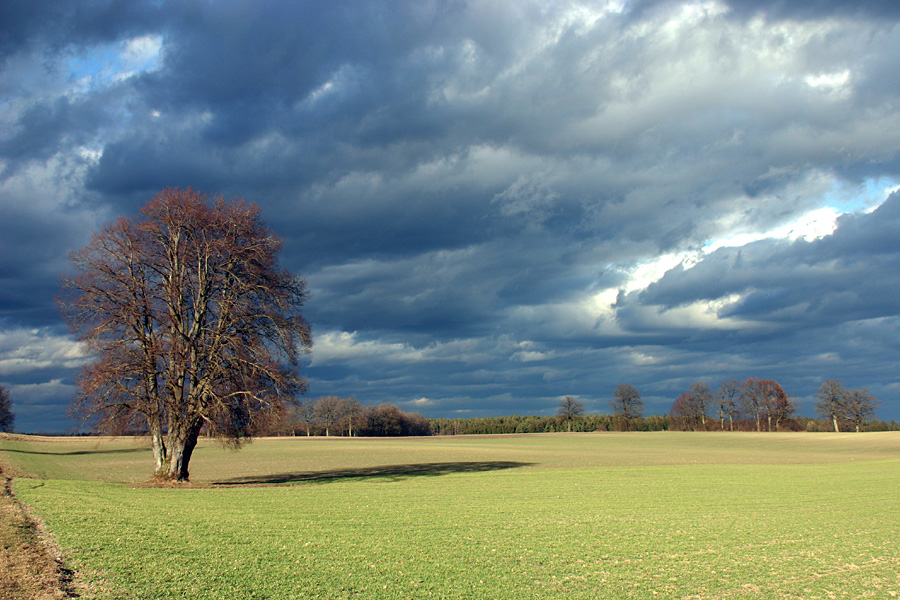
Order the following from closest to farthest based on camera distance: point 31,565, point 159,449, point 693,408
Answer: point 31,565 < point 159,449 < point 693,408

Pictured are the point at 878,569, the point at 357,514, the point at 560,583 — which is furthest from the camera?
the point at 357,514

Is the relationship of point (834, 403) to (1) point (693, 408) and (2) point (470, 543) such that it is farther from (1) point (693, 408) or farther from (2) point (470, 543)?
(2) point (470, 543)

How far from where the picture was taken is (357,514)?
1695 centimetres

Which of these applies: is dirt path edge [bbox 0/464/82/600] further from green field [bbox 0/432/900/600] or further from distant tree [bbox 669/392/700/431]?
distant tree [bbox 669/392/700/431]

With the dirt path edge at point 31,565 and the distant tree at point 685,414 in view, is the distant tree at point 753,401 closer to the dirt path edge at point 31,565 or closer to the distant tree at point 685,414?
the distant tree at point 685,414

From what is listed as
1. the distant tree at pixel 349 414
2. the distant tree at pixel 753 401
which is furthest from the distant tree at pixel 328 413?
the distant tree at pixel 753 401

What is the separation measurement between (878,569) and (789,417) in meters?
150

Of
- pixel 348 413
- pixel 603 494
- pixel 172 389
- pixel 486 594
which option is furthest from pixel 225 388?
pixel 348 413

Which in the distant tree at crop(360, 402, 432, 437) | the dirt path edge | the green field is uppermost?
the dirt path edge

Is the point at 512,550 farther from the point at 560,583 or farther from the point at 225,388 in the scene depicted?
the point at 225,388

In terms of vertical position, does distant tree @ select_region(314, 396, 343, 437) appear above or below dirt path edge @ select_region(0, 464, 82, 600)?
below

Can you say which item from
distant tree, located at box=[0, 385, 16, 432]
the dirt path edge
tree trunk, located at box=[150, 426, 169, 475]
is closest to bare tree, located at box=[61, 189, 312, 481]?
tree trunk, located at box=[150, 426, 169, 475]

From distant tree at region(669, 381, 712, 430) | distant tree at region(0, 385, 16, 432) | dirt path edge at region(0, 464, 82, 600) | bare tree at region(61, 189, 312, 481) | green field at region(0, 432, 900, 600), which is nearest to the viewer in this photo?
dirt path edge at region(0, 464, 82, 600)

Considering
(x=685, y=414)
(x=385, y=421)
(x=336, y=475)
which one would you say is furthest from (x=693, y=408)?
(x=336, y=475)
